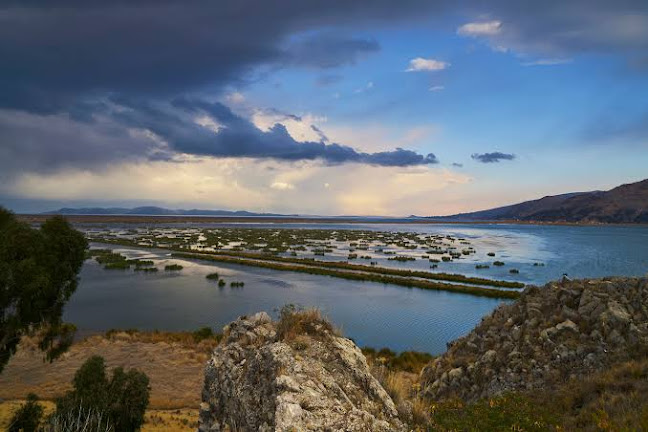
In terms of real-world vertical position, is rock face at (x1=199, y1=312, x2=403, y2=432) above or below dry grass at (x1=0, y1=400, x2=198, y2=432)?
above

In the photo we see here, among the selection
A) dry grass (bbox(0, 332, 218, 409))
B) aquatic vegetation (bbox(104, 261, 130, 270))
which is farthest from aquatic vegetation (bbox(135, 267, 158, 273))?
dry grass (bbox(0, 332, 218, 409))

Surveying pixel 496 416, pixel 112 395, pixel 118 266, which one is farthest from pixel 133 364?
pixel 118 266

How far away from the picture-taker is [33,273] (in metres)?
18.0

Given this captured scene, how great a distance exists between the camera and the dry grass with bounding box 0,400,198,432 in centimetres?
1812

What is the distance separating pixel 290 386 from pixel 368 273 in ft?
181

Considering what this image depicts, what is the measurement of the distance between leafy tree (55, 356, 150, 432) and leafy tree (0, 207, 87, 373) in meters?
4.71

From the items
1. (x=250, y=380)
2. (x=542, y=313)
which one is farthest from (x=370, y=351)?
(x=250, y=380)

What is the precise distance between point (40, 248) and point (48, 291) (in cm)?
216

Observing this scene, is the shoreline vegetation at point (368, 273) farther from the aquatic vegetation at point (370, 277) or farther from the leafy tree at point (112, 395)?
the leafy tree at point (112, 395)

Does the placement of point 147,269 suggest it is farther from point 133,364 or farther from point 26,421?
point 26,421

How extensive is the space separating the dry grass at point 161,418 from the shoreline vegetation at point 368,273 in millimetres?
37197

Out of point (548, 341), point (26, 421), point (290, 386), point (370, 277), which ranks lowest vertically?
point (370, 277)

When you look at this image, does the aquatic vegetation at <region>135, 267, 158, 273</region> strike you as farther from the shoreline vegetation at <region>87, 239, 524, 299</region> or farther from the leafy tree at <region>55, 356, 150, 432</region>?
the leafy tree at <region>55, 356, 150, 432</region>

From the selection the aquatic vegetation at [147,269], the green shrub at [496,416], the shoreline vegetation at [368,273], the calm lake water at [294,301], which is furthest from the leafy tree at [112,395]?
the aquatic vegetation at [147,269]
